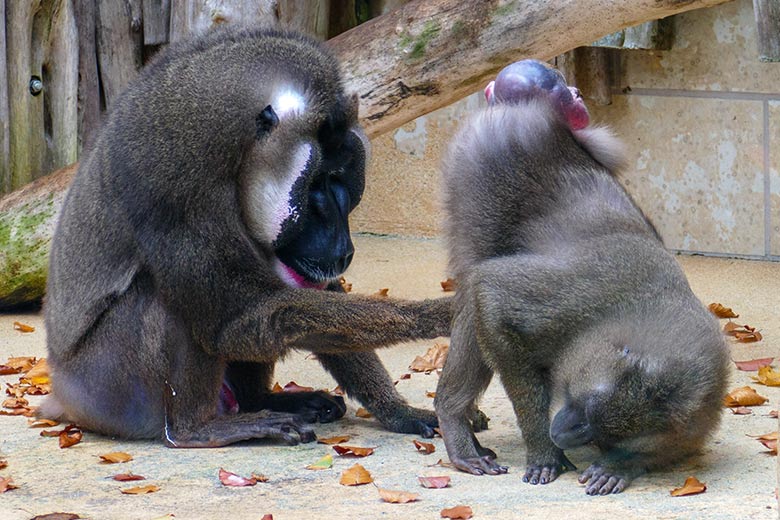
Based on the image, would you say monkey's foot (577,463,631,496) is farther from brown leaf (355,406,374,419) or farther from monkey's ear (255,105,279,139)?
monkey's ear (255,105,279,139)

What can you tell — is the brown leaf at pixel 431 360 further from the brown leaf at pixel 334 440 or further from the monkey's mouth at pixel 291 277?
the monkey's mouth at pixel 291 277

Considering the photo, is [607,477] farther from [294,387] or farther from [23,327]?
[23,327]

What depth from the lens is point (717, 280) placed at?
7988 millimetres

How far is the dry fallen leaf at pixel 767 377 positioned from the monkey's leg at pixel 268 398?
1927 mm

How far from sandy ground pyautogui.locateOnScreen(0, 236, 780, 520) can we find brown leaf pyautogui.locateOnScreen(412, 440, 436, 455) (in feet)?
0.09

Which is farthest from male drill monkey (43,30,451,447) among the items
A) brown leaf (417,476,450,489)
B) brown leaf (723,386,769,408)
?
brown leaf (723,386,769,408)

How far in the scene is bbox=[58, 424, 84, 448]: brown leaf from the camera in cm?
537

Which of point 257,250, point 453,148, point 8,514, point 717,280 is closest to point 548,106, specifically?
point 453,148

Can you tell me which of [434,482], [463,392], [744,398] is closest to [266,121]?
[463,392]

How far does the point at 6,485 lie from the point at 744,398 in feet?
10.1

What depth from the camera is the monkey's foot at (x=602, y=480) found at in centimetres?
442

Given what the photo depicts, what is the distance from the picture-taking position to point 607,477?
14.6 ft

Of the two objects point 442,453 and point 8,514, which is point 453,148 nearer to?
point 442,453

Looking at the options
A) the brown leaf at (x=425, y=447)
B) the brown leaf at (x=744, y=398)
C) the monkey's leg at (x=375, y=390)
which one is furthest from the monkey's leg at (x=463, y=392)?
the brown leaf at (x=744, y=398)
